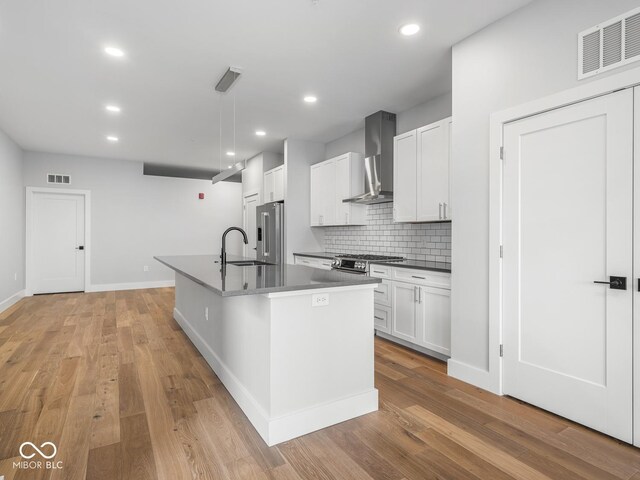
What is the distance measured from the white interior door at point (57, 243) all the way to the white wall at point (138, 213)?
0.24 metres

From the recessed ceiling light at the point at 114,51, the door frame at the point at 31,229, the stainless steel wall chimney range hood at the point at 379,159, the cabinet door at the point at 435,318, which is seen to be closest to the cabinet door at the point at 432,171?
the stainless steel wall chimney range hood at the point at 379,159

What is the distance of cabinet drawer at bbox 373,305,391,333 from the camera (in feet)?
12.4

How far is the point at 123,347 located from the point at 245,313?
84.0 inches

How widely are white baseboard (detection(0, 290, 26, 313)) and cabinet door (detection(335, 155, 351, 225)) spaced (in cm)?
523

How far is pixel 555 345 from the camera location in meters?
2.26

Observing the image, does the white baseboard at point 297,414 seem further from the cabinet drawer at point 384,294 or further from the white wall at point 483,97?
the cabinet drawer at point 384,294

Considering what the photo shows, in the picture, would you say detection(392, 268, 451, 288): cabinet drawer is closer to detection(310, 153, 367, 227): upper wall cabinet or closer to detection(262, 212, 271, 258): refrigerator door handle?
detection(310, 153, 367, 227): upper wall cabinet

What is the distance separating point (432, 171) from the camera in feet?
11.8

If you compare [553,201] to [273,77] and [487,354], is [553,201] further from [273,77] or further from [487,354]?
[273,77]

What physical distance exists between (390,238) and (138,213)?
226 inches

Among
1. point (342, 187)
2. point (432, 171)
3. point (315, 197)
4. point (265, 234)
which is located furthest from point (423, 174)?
point (265, 234)

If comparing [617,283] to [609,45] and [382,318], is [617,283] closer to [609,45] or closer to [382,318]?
[609,45]

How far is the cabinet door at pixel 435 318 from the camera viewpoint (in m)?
3.13

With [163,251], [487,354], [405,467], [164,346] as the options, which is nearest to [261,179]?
[163,251]
